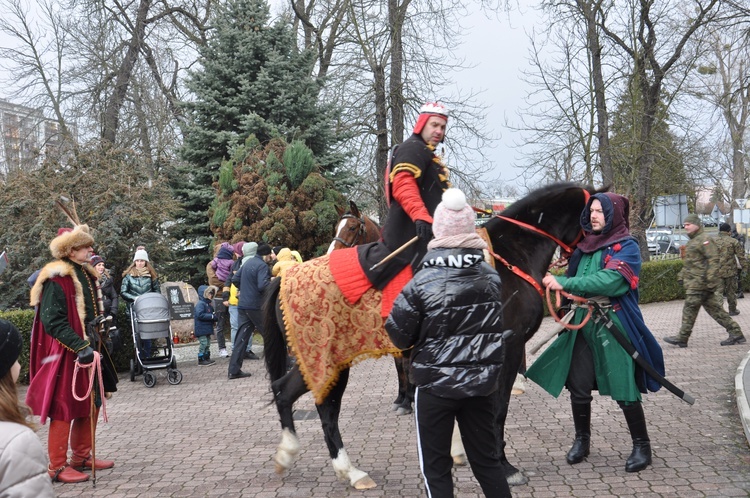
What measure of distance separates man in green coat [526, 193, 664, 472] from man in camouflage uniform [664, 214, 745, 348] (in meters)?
6.71

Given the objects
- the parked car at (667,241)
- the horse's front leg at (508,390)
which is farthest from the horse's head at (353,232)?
the parked car at (667,241)

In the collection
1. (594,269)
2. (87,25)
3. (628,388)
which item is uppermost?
(87,25)

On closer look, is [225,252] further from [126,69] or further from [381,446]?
[126,69]

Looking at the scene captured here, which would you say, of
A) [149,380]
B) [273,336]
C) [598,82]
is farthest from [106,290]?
[598,82]

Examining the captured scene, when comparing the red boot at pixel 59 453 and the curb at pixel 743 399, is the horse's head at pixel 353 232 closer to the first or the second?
the red boot at pixel 59 453

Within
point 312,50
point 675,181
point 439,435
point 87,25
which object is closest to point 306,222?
point 312,50

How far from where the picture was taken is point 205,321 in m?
11.9

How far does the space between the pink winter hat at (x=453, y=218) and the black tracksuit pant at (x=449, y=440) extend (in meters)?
0.81

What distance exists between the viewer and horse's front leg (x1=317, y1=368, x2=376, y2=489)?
518 cm

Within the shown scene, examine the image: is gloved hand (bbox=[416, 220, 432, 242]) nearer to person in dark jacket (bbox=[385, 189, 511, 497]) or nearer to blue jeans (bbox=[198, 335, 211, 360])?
person in dark jacket (bbox=[385, 189, 511, 497])

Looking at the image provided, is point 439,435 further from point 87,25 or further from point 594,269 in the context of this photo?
point 87,25

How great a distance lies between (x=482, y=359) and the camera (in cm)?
347

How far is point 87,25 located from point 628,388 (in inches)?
938

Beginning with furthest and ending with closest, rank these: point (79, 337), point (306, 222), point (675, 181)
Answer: point (675, 181) → point (306, 222) → point (79, 337)
